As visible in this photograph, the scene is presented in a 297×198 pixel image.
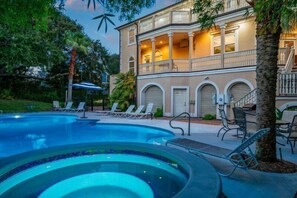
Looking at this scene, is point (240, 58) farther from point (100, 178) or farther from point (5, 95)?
point (5, 95)

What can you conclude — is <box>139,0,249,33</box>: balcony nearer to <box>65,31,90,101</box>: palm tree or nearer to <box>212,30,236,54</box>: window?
<box>212,30,236,54</box>: window

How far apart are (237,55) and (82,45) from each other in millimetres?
16219

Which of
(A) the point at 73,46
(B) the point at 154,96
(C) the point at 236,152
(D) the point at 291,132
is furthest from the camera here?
(A) the point at 73,46

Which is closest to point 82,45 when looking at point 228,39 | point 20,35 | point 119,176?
point 20,35

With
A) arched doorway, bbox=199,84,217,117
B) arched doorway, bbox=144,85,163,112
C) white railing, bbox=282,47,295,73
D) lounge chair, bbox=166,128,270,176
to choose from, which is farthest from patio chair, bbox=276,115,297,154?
arched doorway, bbox=144,85,163,112

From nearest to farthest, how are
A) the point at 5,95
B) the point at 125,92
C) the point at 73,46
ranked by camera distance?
the point at 125,92 → the point at 73,46 → the point at 5,95

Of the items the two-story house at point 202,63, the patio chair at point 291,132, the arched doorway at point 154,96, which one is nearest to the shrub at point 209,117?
the two-story house at point 202,63

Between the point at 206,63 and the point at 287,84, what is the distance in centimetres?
648

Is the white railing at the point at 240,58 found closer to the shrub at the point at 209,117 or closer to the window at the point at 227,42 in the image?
the window at the point at 227,42

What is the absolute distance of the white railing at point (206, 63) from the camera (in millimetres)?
18000

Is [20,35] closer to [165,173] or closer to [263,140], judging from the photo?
[165,173]

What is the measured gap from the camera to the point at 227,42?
738 inches

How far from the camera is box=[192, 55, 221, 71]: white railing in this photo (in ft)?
59.1

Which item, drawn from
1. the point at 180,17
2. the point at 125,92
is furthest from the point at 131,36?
the point at 180,17
